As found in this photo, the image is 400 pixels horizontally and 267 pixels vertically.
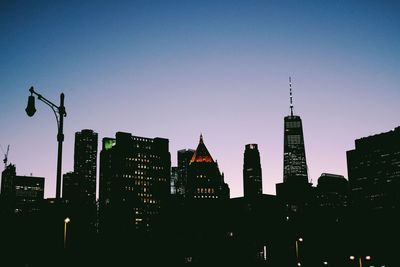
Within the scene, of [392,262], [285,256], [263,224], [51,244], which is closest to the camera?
[51,244]

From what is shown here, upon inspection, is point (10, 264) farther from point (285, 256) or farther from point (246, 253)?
Answer: point (285, 256)

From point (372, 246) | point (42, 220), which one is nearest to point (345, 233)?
point (372, 246)

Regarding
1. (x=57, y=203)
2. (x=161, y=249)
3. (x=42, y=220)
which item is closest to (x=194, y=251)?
(x=161, y=249)

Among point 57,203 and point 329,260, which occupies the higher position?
point 57,203

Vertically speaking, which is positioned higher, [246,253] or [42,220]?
[42,220]

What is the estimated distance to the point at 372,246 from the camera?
11800 cm

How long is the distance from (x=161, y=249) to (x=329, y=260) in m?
36.8

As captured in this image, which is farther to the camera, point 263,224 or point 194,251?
point 263,224

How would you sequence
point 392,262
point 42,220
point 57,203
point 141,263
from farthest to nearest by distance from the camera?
point 392,262 → point 42,220 → point 141,263 → point 57,203

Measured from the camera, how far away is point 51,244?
66062 millimetres

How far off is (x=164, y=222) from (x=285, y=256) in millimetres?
79072

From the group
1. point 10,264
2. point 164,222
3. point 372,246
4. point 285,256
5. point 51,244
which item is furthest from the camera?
point 164,222

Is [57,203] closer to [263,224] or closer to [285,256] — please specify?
[285,256]

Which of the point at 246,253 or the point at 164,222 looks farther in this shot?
the point at 164,222
